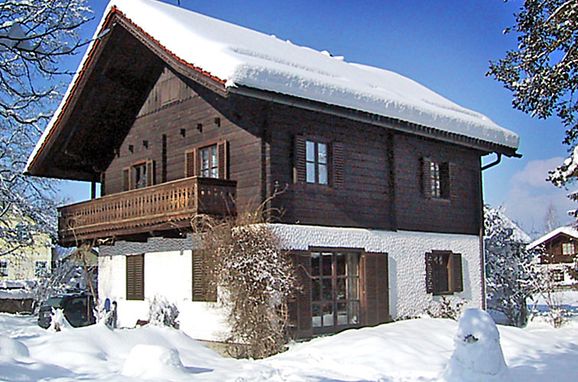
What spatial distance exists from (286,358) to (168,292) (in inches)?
231

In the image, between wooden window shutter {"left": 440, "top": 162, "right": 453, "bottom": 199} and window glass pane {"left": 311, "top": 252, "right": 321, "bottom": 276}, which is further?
wooden window shutter {"left": 440, "top": 162, "right": 453, "bottom": 199}

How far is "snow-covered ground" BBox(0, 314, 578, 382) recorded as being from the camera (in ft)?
35.0

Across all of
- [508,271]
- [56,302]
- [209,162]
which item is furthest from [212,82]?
[508,271]

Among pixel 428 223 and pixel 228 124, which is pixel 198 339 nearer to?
pixel 228 124

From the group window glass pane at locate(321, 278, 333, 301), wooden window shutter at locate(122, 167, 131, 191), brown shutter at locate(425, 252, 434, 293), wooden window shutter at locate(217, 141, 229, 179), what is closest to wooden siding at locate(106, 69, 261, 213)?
wooden window shutter at locate(217, 141, 229, 179)

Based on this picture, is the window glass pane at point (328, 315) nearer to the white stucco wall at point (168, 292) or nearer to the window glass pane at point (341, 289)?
the window glass pane at point (341, 289)

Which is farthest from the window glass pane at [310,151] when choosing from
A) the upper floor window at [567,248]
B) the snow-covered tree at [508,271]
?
the upper floor window at [567,248]

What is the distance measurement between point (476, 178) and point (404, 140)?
355cm

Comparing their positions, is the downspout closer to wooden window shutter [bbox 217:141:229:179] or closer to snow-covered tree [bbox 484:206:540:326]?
snow-covered tree [bbox 484:206:540:326]

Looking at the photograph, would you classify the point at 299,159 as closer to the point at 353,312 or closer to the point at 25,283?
the point at 353,312

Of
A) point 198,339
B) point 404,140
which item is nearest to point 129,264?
point 198,339

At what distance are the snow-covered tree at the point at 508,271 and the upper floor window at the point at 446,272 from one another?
4.00m

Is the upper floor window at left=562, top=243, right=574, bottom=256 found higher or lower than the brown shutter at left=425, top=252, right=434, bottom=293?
higher

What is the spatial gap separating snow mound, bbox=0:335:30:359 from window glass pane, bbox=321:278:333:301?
6.83 m
